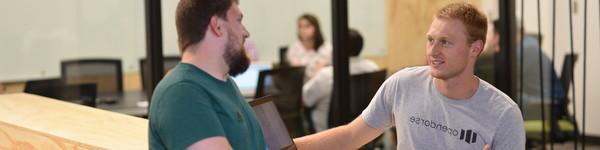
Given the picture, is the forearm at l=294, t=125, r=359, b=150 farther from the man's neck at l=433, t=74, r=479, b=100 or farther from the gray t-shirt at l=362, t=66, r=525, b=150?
the man's neck at l=433, t=74, r=479, b=100

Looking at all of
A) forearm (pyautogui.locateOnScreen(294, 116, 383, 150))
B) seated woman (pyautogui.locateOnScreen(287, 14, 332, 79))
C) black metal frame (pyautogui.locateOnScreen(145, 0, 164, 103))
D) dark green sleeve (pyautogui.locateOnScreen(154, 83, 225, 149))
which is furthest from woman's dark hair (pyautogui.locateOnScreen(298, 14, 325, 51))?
dark green sleeve (pyautogui.locateOnScreen(154, 83, 225, 149))

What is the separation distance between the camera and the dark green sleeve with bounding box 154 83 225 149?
1435 mm

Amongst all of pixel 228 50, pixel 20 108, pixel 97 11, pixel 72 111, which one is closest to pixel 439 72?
pixel 228 50

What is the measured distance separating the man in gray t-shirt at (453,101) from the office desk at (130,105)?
235 cm

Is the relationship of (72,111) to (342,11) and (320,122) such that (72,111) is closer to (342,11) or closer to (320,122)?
(342,11)

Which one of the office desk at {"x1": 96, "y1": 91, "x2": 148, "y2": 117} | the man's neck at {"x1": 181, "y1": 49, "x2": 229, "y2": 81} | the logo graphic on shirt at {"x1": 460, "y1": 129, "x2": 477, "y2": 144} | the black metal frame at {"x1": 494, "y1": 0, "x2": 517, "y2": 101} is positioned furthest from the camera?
the black metal frame at {"x1": 494, "y1": 0, "x2": 517, "y2": 101}

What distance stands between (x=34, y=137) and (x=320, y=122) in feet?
10.6

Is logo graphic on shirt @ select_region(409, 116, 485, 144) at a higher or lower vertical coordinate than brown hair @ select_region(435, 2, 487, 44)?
lower

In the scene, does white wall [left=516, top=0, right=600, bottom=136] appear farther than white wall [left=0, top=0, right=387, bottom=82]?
Yes

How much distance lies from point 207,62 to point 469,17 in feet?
2.76

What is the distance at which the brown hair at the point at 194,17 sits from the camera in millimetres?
1521

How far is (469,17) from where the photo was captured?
210 centimetres

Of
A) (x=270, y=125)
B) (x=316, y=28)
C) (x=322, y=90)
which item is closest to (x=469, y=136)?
(x=270, y=125)

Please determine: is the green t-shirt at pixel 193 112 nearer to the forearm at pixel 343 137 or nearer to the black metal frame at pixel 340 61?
the forearm at pixel 343 137
